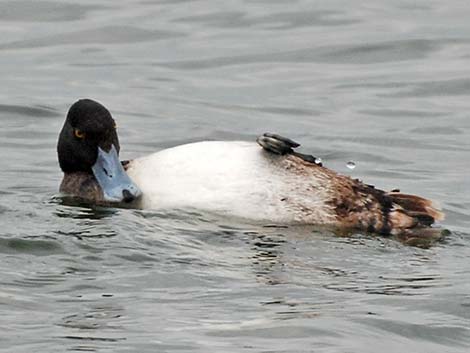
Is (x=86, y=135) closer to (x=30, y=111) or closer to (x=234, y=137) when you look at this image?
(x=234, y=137)

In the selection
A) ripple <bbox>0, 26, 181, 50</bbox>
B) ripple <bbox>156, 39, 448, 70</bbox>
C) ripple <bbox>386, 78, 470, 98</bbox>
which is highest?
ripple <bbox>0, 26, 181, 50</bbox>

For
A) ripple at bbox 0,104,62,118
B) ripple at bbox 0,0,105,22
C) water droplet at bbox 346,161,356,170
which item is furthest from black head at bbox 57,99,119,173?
ripple at bbox 0,0,105,22

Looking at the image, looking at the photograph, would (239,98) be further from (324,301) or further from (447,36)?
(324,301)

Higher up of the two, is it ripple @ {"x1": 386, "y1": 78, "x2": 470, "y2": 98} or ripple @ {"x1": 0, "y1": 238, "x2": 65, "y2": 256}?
ripple @ {"x1": 386, "y1": 78, "x2": 470, "y2": 98}

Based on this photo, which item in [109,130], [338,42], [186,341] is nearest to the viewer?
[186,341]

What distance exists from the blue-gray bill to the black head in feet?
0.19

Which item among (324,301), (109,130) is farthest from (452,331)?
(109,130)

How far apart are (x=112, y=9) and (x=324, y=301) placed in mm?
11789

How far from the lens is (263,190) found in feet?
33.0

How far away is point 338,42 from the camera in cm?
1814

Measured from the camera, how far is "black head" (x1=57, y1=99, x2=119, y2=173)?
11.0 m

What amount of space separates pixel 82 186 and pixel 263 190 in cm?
161

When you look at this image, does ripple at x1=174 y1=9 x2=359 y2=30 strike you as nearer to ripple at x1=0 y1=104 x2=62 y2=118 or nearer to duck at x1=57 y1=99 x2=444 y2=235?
ripple at x1=0 y1=104 x2=62 y2=118

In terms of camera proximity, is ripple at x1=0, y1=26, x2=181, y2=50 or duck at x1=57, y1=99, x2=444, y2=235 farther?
ripple at x1=0, y1=26, x2=181, y2=50
